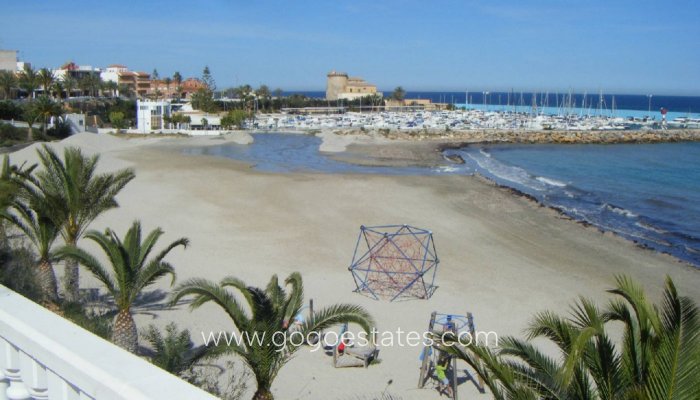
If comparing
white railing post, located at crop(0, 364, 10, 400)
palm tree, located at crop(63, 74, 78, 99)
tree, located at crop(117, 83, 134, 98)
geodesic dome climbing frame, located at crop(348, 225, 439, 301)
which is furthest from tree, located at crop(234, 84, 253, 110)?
white railing post, located at crop(0, 364, 10, 400)

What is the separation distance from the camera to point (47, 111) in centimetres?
4406

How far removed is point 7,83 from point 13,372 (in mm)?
69583

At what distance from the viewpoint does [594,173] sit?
137ft

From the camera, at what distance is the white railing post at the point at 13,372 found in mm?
1972

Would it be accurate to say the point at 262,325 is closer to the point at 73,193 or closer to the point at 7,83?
the point at 73,193

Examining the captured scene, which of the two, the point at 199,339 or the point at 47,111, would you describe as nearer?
the point at 199,339

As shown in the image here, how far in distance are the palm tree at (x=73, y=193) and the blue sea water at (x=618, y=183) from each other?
1781 cm

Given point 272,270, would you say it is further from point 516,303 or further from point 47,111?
point 47,111

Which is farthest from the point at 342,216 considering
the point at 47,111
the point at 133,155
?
the point at 47,111

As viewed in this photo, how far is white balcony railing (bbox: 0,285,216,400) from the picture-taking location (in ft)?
5.38

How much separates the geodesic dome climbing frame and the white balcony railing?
12.6 metres

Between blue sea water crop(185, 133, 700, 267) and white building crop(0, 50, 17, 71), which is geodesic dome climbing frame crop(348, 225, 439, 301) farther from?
white building crop(0, 50, 17, 71)

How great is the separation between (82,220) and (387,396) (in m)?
6.97

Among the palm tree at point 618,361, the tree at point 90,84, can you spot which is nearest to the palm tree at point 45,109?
the tree at point 90,84
